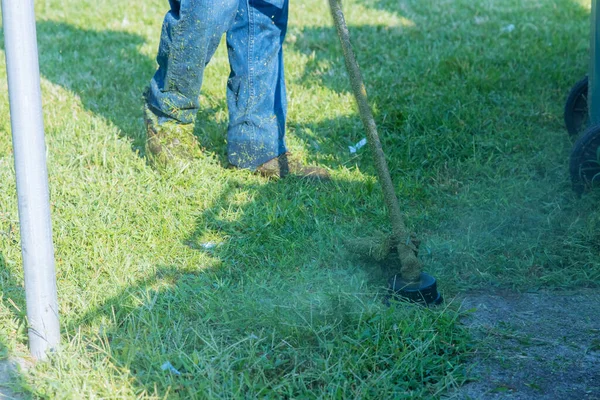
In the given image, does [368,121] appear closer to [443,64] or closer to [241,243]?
[241,243]

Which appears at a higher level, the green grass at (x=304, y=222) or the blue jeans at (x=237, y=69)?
the blue jeans at (x=237, y=69)

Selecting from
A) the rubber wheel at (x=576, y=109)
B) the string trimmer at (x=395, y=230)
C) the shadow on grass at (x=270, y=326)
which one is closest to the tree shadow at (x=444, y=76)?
the rubber wheel at (x=576, y=109)

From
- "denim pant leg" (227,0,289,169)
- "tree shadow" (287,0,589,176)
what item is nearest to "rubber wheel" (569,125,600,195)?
"tree shadow" (287,0,589,176)

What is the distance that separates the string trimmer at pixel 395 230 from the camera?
8.24 feet

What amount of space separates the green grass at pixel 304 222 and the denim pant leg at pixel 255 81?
0.60ft

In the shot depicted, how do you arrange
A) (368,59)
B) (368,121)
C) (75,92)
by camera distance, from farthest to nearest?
Result: (368,59) < (75,92) < (368,121)

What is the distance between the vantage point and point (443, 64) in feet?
16.2

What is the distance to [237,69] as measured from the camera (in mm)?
3592

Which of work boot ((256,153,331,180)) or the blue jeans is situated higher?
the blue jeans

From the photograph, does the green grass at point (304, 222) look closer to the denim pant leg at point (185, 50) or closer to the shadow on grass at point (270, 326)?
the shadow on grass at point (270, 326)

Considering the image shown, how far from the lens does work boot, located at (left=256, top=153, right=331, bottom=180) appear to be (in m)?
3.61

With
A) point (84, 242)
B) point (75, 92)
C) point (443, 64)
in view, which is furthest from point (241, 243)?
point (443, 64)

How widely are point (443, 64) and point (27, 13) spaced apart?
135 inches

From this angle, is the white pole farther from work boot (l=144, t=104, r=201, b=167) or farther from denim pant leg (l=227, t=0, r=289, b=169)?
denim pant leg (l=227, t=0, r=289, b=169)
